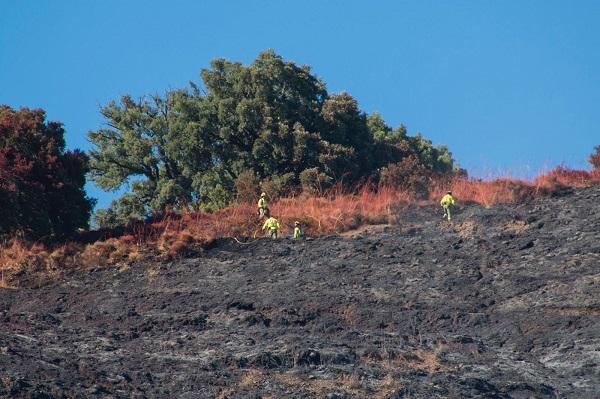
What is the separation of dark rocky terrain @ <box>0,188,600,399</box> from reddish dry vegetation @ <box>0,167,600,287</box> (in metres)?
0.63

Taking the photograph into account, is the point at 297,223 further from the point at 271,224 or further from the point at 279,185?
the point at 279,185

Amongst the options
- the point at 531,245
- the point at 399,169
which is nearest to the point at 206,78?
the point at 399,169

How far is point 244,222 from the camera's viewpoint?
35.2 m

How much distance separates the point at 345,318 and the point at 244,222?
7.86 meters

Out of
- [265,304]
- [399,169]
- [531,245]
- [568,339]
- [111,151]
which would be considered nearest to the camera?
[568,339]

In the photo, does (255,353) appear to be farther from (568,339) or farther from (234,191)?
(234,191)

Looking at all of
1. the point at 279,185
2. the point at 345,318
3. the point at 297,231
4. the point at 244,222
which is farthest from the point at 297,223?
the point at 279,185

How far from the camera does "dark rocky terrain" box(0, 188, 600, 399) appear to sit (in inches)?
945

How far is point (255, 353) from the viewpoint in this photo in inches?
999

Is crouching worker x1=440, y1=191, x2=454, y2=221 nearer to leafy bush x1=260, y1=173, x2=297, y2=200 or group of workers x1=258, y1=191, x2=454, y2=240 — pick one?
group of workers x1=258, y1=191, x2=454, y2=240

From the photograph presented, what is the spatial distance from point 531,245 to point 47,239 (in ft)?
37.3

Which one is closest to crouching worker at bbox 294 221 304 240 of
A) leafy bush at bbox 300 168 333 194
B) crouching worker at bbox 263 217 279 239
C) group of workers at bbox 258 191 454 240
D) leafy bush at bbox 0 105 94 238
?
group of workers at bbox 258 191 454 240

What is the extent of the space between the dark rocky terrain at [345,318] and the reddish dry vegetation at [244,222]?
2.08ft

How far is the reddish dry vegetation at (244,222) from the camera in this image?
32.3 m
